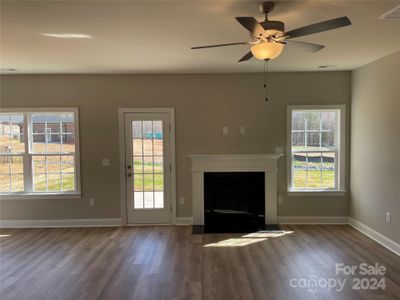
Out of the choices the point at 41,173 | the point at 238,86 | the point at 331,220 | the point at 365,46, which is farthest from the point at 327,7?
the point at 41,173

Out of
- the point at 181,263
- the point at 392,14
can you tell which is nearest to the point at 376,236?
the point at 181,263

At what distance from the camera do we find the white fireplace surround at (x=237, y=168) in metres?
4.93

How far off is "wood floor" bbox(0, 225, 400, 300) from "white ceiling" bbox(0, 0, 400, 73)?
251 cm

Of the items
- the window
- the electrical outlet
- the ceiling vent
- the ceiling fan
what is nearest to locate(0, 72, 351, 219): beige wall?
the window

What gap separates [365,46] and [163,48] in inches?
92.7

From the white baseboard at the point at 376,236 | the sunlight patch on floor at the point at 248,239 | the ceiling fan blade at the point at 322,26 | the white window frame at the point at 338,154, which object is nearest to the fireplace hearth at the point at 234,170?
the white window frame at the point at 338,154

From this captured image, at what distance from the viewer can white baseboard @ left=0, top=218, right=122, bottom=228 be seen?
200 inches

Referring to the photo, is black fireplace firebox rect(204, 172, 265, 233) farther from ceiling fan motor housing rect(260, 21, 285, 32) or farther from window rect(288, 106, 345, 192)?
ceiling fan motor housing rect(260, 21, 285, 32)

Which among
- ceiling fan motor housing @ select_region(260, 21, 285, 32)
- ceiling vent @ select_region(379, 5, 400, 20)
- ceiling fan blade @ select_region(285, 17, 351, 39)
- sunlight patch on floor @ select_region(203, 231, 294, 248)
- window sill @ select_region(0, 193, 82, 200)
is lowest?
sunlight patch on floor @ select_region(203, 231, 294, 248)

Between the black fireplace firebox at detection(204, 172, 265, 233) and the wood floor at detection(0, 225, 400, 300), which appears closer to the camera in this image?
the wood floor at detection(0, 225, 400, 300)

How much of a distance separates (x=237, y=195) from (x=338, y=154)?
185 centimetres

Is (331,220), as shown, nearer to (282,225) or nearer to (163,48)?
(282,225)

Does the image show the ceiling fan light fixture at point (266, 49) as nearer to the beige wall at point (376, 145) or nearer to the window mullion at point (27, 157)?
the beige wall at point (376, 145)

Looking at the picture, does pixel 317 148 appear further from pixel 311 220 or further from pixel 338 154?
pixel 311 220
